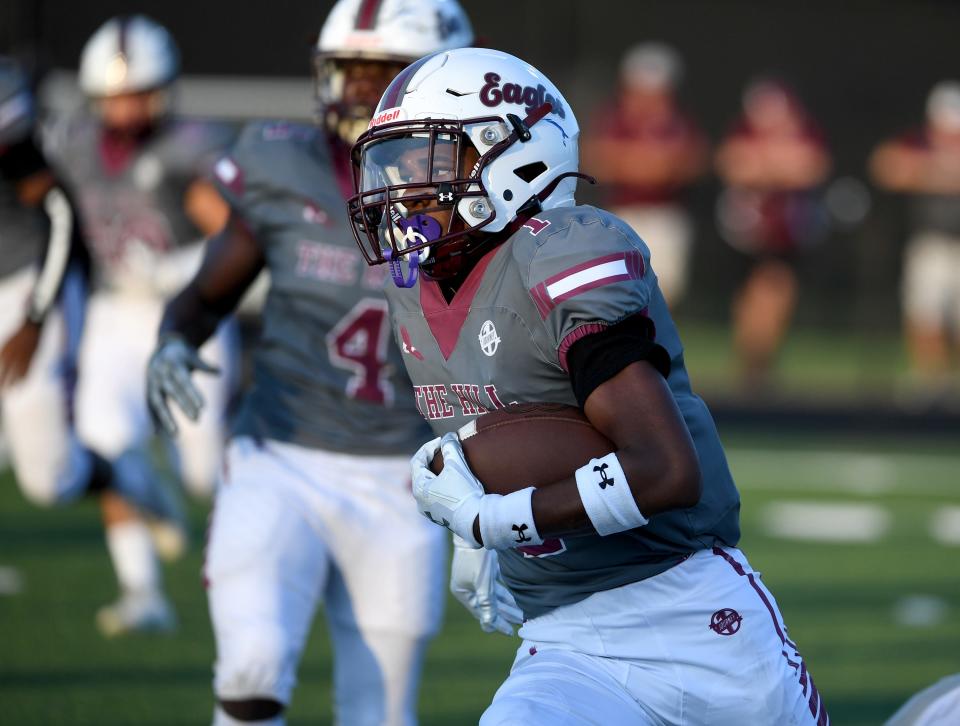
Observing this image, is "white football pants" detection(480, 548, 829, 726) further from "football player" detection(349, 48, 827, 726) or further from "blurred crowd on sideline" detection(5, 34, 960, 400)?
"blurred crowd on sideline" detection(5, 34, 960, 400)

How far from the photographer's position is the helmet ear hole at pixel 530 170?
2791mm

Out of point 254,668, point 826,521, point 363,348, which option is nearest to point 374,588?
point 254,668

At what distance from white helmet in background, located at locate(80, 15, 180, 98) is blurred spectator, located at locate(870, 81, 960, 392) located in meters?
7.43

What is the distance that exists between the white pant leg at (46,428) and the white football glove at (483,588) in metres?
2.88

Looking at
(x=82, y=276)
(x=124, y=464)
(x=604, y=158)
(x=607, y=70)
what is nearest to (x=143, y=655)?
(x=124, y=464)

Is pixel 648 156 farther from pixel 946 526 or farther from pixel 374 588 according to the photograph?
pixel 374 588

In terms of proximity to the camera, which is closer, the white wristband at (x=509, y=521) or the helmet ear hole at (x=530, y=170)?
the white wristband at (x=509, y=521)

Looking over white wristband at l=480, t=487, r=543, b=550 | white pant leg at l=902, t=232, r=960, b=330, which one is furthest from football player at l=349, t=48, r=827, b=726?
white pant leg at l=902, t=232, r=960, b=330

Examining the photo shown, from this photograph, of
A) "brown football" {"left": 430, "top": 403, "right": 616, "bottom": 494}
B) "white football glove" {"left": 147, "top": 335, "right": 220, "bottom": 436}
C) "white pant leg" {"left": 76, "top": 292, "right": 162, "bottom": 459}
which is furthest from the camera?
"white pant leg" {"left": 76, "top": 292, "right": 162, "bottom": 459}

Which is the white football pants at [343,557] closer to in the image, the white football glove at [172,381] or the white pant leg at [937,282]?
the white football glove at [172,381]

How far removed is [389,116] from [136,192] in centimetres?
412

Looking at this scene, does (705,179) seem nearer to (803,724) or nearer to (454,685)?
(454,685)

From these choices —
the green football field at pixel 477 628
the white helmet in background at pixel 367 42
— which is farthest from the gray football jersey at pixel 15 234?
the white helmet in background at pixel 367 42

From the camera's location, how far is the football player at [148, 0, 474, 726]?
3520 millimetres
